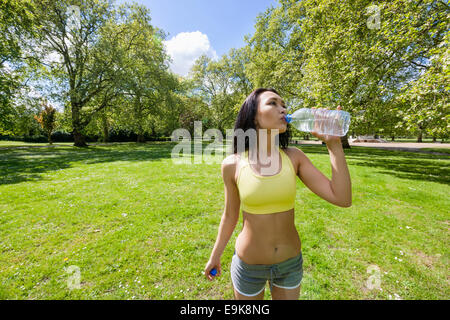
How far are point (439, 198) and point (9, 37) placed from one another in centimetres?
3516

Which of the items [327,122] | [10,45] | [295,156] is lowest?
[295,156]

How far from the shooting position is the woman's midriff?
64.1 inches

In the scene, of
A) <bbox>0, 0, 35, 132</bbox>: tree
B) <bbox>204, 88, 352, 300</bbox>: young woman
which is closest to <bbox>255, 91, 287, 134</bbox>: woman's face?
<bbox>204, 88, 352, 300</bbox>: young woman

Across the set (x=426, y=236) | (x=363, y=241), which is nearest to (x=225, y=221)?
(x=363, y=241)

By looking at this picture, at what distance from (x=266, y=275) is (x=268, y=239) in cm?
34

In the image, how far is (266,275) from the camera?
1657 mm

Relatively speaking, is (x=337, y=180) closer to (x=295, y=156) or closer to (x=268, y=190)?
(x=295, y=156)

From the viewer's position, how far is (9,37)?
59.2 feet

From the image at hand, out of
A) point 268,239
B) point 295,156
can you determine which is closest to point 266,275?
point 268,239

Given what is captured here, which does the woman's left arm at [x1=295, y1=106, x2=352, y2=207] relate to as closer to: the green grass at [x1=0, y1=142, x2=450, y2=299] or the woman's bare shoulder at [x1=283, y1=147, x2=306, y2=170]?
the woman's bare shoulder at [x1=283, y1=147, x2=306, y2=170]

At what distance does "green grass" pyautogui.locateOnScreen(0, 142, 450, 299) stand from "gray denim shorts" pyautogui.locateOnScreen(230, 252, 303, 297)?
5.29 feet

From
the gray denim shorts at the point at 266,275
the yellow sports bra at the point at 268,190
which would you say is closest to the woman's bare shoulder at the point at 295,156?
the yellow sports bra at the point at 268,190

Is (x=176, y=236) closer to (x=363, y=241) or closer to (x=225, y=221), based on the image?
(x=225, y=221)
